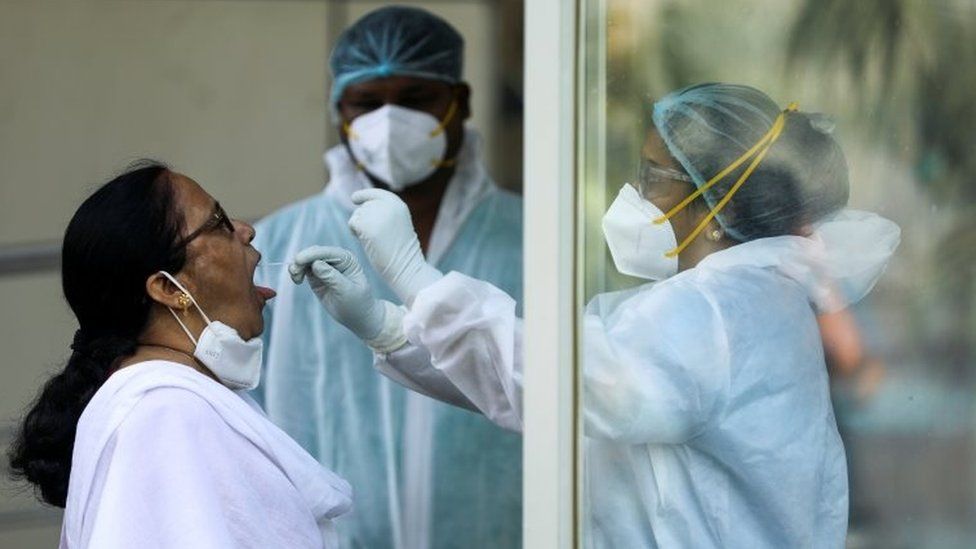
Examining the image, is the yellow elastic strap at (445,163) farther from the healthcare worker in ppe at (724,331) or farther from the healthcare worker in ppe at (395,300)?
the healthcare worker in ppe at (724,331)

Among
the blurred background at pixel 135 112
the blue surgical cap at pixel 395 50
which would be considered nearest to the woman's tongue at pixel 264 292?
the blue surgical cap at pixel 395 50

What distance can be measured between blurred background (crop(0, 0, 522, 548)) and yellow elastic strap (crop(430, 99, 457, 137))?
919 millimetres

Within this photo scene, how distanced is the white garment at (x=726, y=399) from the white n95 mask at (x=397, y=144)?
1206 millimetres

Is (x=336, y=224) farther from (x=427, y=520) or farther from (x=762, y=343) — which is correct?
(x=762, y=343)

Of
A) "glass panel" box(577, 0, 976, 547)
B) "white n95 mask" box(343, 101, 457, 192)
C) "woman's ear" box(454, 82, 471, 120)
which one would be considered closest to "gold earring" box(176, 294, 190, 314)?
"glass panel" box(577, 0, 976, 547)

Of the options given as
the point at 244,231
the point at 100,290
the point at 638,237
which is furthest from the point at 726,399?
the point at 100,290

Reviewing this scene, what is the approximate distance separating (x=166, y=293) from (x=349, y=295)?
0.37 metres

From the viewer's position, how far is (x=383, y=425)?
3729 millimetres

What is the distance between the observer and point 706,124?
253 cm

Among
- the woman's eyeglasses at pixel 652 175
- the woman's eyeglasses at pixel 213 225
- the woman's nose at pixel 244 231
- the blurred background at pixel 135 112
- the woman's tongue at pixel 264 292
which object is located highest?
the woman's eyeglasses at pixel 652 175

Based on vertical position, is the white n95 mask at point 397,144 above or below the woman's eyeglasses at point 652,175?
below

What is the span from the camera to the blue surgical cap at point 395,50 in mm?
3789

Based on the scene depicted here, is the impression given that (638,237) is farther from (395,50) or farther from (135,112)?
(135,112)

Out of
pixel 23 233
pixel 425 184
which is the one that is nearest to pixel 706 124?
pixel 425 184
